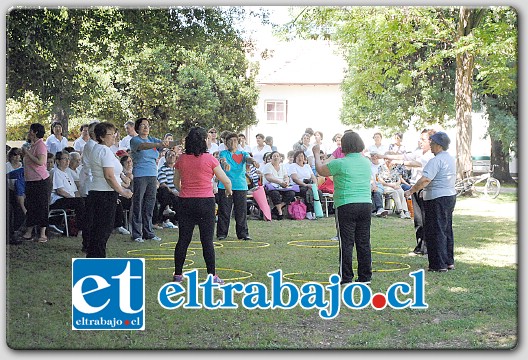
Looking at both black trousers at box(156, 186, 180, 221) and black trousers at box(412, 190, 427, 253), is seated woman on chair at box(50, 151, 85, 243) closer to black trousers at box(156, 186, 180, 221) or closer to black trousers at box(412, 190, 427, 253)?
black trousers at box(156, 186, 180, 221)

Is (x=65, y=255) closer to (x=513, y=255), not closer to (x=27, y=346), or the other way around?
(x=27, y=346)

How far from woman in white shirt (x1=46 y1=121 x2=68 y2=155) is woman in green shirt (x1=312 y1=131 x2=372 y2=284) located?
2.01 metres

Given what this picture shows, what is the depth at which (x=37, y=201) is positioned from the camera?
24.8 feet

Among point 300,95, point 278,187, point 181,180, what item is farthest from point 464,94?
point 278,187

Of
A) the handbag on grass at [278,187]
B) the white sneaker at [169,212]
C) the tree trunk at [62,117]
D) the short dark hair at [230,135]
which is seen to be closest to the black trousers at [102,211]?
the white sneaker at [169,212]

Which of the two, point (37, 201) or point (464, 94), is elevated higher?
point (464, 94)

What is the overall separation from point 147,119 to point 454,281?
2891 mm

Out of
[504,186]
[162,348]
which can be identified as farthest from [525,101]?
[162,348]

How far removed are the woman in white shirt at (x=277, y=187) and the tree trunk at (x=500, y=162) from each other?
284 cm

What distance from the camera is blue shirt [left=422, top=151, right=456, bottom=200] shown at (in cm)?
872

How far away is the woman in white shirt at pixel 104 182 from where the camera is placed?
25.8 feet

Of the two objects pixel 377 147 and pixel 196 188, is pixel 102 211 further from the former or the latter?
pixel 377 147

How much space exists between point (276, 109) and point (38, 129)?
182 centimetres

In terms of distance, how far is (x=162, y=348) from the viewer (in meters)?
6.69
